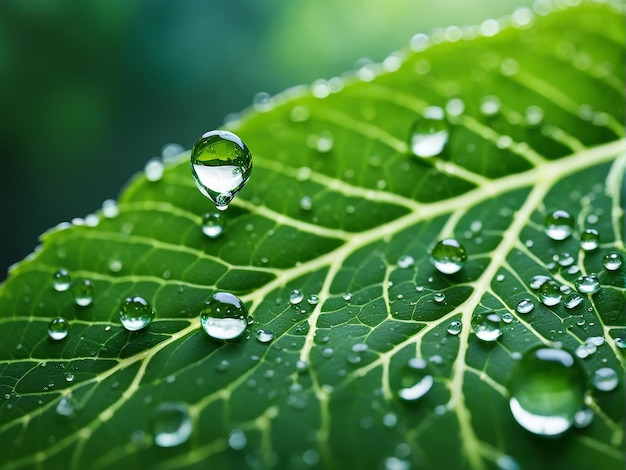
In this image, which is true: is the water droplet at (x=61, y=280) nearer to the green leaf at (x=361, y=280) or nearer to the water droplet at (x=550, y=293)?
the green leaf at (x=361, y=280)

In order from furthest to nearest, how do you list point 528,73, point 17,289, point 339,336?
point 528,73 → point 17,289 → point 339,336

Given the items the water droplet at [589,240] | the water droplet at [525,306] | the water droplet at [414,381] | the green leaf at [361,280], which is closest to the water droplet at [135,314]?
the green leaf at [361,280]

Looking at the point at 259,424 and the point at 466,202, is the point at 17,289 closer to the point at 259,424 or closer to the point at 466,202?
the point at 259,424

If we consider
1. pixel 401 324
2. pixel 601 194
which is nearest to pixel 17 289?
pixel 401 324

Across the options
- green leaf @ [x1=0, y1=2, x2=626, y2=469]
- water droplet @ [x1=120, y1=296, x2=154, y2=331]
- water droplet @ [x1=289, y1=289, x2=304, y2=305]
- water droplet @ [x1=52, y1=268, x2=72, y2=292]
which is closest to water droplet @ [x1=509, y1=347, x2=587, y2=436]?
green leaf @ [x1=0, y1=2, x2=626, y2=469]

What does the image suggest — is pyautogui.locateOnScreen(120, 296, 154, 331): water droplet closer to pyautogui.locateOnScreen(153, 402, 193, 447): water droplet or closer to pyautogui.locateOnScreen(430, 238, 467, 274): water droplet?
pyautogui.locateOnScreen(153, 402, 193, 447): water droplet
